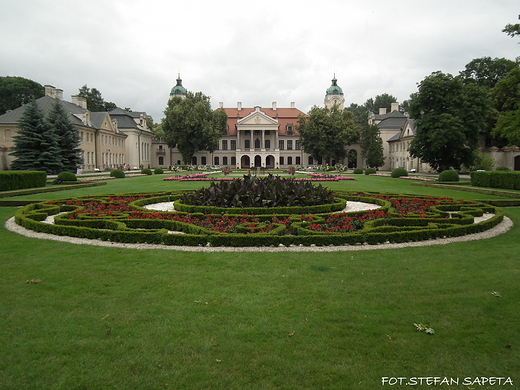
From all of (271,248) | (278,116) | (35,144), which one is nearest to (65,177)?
(35,144)

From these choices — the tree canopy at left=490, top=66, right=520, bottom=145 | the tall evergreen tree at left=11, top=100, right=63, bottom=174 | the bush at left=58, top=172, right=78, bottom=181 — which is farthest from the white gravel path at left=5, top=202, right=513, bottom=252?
the tall evergreen tree at left=11, top=100, right=63, bottom=174

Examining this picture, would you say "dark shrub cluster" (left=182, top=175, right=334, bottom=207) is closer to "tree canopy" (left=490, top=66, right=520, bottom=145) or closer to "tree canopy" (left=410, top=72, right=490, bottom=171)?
"tree canopy" (left=490, top=66, right=520, bottom=145)

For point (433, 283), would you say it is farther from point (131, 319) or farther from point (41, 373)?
point (41, 373)

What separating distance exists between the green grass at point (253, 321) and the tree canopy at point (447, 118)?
29125 millimetres

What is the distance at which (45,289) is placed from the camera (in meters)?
5.10

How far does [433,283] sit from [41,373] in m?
4.93

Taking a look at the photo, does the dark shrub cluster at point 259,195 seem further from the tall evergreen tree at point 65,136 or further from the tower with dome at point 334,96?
the tower with dome at point 334,96

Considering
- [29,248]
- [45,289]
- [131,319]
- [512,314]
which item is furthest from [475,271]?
[29,248]

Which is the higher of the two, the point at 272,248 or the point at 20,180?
the point at 20,180

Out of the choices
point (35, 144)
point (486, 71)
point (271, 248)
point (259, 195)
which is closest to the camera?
point (271, 248)

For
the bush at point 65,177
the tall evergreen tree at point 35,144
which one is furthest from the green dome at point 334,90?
the bush at point 65,177

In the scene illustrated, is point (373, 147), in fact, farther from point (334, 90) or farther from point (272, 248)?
point (272, 248)

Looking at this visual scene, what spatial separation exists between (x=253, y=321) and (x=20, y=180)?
22529mm

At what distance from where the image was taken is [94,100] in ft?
257
